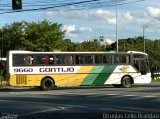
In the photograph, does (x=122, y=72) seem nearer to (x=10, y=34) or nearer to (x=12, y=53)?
(x=12, y=53)

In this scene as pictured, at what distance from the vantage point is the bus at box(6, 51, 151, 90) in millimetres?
35906

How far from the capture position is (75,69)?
3731cm

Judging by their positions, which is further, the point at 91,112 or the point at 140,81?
the point at 140,81

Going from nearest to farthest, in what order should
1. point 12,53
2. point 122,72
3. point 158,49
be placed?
point 12,53 → point 122,72 → point 158,49

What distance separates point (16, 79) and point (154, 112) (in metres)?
19.6

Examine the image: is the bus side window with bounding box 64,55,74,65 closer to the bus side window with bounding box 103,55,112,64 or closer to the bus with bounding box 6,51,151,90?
the bus with bounding box 6,51,151,90

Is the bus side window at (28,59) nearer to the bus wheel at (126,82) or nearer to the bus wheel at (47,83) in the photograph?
the bus wheel at (47,83)

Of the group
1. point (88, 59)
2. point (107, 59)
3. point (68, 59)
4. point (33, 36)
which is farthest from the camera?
point (33, 36)

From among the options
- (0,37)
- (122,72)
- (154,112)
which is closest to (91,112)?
(154,112)

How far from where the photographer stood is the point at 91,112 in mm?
17891

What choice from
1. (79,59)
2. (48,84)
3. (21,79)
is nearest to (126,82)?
(79,59)

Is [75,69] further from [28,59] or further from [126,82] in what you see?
[126,82]

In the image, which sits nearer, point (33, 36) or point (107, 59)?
point (107, 59)

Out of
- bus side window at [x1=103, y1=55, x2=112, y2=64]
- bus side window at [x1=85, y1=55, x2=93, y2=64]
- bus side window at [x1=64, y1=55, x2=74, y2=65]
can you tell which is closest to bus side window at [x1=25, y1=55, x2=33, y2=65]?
bus side window at [x1=64, y1=55, x2=74, y2=65]
